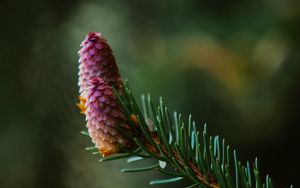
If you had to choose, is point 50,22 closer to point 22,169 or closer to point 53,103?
point 53,103

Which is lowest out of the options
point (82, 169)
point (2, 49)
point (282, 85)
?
point (82, 169)

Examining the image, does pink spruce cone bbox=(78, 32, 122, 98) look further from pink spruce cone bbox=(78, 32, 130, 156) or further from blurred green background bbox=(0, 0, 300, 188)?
blurred green background bbox=(0, 0, 300, 188)

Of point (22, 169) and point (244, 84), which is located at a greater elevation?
point (244, 84)

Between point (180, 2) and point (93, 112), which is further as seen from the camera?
point (180, 2)

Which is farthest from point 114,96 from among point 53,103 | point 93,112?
point 53,103

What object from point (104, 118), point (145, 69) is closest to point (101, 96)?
point (104, 118)

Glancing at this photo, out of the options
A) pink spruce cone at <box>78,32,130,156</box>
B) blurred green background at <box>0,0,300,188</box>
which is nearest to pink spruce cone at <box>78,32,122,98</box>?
pink spruce cone at <box>78,32,130,156</box>

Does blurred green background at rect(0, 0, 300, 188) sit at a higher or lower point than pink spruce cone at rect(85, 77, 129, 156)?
higher
